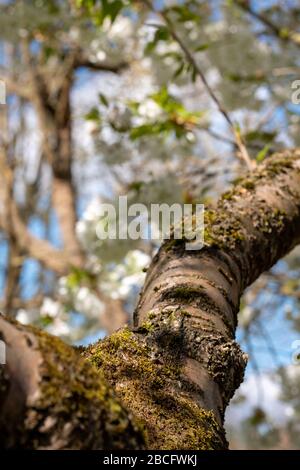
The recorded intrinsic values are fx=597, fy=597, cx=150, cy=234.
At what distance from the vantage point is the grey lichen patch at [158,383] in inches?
26.1

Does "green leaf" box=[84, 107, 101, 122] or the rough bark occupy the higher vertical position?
"green leaf" box=[84, 107, 101, 122]

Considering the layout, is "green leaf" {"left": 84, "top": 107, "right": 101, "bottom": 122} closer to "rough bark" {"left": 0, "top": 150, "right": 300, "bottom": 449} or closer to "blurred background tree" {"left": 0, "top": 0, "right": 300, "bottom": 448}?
"blurred background tree" {"left": 0, "top": 0, "right": 300, "bottom": 448}

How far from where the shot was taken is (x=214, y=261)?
40.9 inches

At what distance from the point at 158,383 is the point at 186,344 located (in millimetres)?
96

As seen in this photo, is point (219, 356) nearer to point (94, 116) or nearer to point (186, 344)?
point (186, 344)

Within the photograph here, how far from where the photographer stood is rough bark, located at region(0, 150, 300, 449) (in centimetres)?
53

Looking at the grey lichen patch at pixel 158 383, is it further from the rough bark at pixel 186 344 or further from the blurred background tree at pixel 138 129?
the blurred background tree at pixel 138 129

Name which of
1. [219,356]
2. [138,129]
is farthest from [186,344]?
[138,129]

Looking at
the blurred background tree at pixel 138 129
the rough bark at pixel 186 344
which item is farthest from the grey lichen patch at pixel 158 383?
the blurred background tree at pixel 138 129

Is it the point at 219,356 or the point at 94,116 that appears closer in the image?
the point at 219,356

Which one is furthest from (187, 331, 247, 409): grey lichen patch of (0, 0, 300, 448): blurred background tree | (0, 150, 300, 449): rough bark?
(0, 0, 300, 448): blurred background tree

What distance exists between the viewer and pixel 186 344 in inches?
32.1
